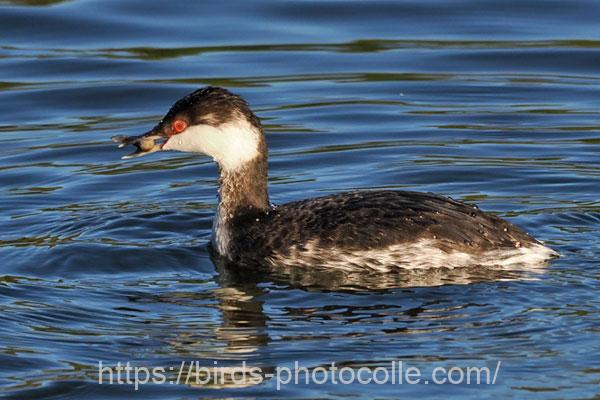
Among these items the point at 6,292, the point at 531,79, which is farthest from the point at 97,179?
the point at 531,79

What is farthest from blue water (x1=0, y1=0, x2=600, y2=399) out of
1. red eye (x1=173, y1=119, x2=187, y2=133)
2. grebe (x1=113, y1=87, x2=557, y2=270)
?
red eye (x1=173, y1=119, x2=187, y2=133)

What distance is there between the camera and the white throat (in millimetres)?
10227

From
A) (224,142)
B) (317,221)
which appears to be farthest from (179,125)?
(317,221)

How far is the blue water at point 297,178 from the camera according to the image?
822 centimetres

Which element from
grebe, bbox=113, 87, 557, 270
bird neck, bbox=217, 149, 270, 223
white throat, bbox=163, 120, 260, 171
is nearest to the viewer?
grebe, bbox=113, 87, 557, 270

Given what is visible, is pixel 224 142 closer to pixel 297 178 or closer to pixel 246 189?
pixel 246 189

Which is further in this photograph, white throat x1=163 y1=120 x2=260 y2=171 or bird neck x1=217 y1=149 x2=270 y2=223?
bird neck x1=217 y1=149 x2=270 y2=223

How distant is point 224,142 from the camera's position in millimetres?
10297

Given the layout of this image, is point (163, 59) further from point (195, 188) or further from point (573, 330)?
point (573, 330)

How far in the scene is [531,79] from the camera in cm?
1523

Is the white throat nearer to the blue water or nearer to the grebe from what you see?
the grebe

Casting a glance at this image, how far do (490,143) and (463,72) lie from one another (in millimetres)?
2543

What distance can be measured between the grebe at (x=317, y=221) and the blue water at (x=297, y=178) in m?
0.16

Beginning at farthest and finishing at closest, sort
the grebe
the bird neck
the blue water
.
Answer: the bird neck, the grebe, the blue water
